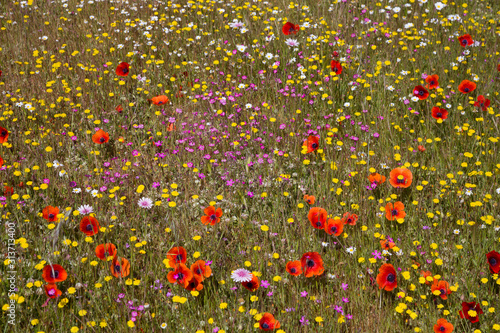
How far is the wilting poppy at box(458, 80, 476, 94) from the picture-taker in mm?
3865

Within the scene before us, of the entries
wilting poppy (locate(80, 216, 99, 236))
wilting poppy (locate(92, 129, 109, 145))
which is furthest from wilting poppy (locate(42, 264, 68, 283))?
wilting poppy (locate(92, 129, 109, 145))

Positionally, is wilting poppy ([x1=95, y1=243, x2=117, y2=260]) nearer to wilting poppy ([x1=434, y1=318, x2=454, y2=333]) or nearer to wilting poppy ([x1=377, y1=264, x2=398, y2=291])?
wilting poppy ([x1=377, y1=264, x2=398, y2=291])

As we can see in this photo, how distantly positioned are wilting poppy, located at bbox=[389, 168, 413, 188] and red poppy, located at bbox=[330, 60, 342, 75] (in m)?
1.37

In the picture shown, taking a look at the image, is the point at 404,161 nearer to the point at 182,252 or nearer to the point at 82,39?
the point at 182,252

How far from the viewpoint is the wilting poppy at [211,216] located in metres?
2.79

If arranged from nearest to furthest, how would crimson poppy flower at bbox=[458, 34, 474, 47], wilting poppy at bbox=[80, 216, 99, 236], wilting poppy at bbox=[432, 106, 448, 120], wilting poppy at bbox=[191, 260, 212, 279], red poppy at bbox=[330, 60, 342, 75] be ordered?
wilting poppy at bbox=[191, 260, 212, 279] → wilting poppy at bbox=[80, 216, 99, 236] → wilting poppy at bbox=[432, 106, 448, 120] → red poppy at bbox=[330, 60, 342, 75] → crimson poppy flower at bbox=[458, 34, 474, 47]

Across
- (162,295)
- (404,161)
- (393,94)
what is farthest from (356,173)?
(162,295)

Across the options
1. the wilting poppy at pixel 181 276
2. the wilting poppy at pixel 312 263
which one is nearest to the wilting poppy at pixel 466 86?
the wilting poppy at pixel 312 263

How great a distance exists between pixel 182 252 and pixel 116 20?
11.9 ft

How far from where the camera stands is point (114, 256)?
260 cm

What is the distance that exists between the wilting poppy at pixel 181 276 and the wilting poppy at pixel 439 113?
2.46 m

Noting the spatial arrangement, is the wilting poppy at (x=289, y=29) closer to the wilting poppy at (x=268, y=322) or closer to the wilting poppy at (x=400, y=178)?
the wilting poppy at (x=400, y=178)

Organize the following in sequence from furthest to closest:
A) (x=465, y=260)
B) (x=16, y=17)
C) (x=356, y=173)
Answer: (x=16, y=17), (x=356, y=173), (x=465, y=260)

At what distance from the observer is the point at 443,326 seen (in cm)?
227
